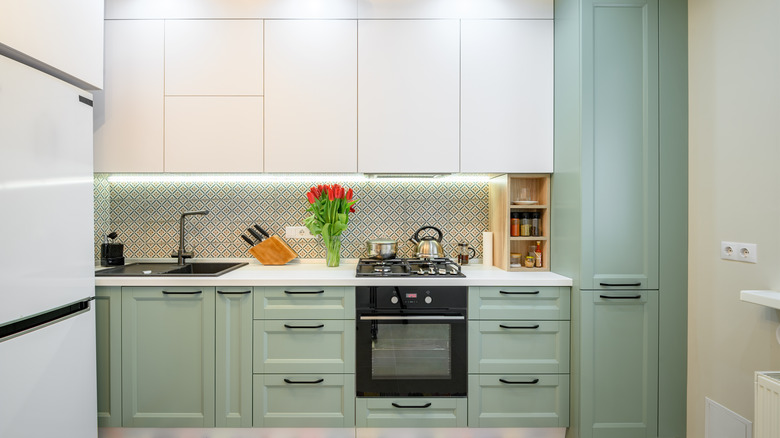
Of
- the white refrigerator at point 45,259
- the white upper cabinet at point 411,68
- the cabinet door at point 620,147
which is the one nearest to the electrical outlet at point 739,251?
the cabinet door at point 620,147

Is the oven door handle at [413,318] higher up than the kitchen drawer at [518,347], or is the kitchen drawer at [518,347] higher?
the oven door handle at [413,318]

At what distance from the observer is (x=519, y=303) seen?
218cm

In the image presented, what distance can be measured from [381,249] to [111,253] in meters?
1.77

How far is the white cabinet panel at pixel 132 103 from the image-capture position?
237 centimetres

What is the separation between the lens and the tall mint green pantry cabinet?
208cm

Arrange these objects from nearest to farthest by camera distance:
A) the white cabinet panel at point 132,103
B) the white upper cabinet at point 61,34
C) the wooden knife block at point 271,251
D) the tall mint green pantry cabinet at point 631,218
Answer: the white upper cabinet at point 61,34 < the tall mint green pantry cabinet at point 631,218 < the white cabinet panel at point 132,103 < the wooden knife block at point 271,251

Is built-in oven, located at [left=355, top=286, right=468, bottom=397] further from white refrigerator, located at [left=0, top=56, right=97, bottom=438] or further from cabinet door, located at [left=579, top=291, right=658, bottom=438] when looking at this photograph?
white refrigerator, located at [left=0, top=56, right=97, bottom=438]

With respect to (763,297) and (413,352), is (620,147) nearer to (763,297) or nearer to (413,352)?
(763,297)

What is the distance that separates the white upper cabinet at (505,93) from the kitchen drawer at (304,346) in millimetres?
1228

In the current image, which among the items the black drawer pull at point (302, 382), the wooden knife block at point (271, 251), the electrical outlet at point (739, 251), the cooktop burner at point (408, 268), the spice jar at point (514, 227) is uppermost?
the spice jar at point (514, 227)

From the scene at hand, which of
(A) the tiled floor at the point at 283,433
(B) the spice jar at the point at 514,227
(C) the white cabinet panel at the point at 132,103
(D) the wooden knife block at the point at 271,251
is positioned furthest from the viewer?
(D) the wooden knife block at the point at 271,251

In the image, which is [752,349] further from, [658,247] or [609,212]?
[609,212]

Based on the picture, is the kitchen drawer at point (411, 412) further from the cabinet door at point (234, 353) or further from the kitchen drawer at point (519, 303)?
the cabinet door at point (234, 353)

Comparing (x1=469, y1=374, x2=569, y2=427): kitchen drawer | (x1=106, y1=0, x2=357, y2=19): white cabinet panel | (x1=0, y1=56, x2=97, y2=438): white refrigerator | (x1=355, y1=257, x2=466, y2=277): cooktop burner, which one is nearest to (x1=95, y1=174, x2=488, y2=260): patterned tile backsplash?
(x1=355, y1=257, x2=466, y2=277): cooktop burner
